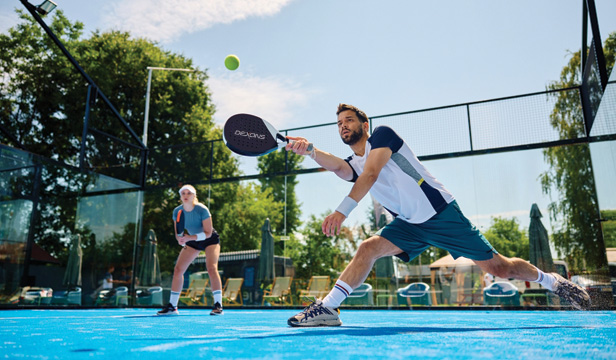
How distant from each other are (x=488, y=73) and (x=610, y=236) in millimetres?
5064

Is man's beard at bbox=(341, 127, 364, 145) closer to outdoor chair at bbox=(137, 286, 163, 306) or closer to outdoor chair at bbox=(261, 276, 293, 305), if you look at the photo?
outdoor chair at bbox=(261, 276, 293, 305)

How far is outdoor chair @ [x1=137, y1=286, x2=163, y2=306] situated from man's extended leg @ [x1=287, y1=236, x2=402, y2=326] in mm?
10510

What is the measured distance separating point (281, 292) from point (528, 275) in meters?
8.93

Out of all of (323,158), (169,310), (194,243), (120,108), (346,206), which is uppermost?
(120,108)

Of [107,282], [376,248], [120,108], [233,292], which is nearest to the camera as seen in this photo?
[376,248]

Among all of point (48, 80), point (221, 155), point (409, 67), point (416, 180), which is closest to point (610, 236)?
point (409, 67)

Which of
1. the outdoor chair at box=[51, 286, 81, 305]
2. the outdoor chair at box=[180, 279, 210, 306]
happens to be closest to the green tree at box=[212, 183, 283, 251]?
the outdoor chair at box=[180, 279, 210, 306]

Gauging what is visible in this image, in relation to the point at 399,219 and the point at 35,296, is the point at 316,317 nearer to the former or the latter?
the point at 399,219

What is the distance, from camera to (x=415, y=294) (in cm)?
1080

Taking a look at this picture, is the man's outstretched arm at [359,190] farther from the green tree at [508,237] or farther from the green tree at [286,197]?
the green tree at [286,197]

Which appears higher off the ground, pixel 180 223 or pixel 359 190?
pixel 180 223

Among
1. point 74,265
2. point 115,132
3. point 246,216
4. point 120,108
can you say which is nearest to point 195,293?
point 246,216

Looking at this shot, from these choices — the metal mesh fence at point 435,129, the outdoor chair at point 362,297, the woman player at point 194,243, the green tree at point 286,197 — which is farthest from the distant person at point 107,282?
the metal mesh fence at point 435,129

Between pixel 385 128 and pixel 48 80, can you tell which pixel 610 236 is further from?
pixel 48 80
